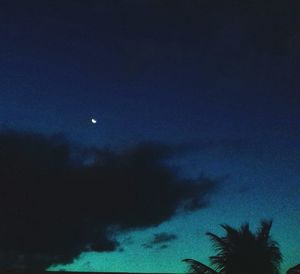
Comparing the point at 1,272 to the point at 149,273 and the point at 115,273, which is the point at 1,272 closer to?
the point at 115,273

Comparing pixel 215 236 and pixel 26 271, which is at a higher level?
pixel 215 236

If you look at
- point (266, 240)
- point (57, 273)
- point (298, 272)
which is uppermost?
point (266, 240)

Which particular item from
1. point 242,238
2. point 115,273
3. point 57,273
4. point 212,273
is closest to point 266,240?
point 242,238

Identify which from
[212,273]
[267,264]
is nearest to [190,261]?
[212,273]

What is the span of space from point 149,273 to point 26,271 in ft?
→ 22.8

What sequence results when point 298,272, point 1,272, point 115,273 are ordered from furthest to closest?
point 115,273 < point 1,272 < point 298,272

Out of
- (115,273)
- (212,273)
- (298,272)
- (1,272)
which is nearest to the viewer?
(298,272)

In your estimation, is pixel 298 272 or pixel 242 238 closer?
pixel 298 272

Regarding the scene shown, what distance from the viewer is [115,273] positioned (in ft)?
98.6

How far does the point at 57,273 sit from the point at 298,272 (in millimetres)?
11505

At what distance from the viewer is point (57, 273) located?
28.3m

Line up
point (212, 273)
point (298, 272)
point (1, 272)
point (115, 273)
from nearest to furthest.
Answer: point (298, 272)
point (1, 272)
point (115, 273)
point (212, 273)

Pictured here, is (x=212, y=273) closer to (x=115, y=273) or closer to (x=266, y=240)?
(x=266, y=240)

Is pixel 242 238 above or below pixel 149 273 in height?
above
